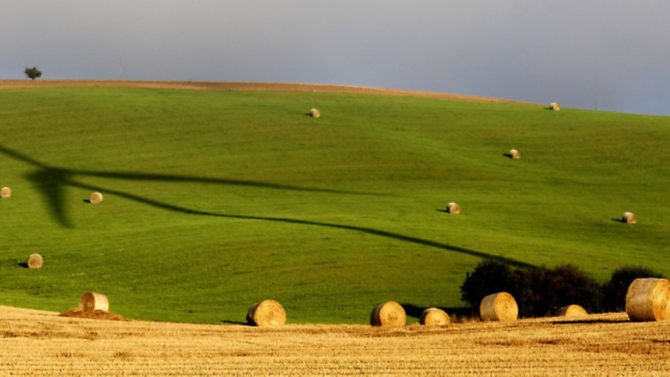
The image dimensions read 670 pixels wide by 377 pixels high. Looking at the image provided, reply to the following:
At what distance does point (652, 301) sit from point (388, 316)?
11032 mm

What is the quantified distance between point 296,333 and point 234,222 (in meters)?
27.8

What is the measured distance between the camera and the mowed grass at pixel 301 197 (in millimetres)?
49438

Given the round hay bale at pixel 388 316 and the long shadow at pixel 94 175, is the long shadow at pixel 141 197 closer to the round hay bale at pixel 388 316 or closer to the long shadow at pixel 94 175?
the long shadow at pixel 94 175

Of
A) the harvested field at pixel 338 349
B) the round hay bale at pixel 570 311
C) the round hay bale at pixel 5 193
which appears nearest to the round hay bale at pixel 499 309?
the round hay bale at pixel 570 311

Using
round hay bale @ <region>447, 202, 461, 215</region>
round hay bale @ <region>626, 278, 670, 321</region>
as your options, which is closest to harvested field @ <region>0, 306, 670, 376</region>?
round hay bale @ <region>626, 278, 670, 321</region>

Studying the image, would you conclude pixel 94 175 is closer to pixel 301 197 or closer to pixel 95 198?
pixel 95 198

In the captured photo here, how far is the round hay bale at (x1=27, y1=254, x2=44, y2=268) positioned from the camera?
51938 millimetres

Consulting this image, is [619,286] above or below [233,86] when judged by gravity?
below

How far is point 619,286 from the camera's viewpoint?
150ft

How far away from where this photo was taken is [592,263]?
175ft

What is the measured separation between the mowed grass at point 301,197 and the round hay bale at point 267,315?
10.9 ft

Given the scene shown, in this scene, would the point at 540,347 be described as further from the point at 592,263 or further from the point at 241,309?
the point at 592,263

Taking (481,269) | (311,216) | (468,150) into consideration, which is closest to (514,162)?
(468,150)

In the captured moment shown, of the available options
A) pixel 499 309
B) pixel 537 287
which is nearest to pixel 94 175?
pixel 537 287
